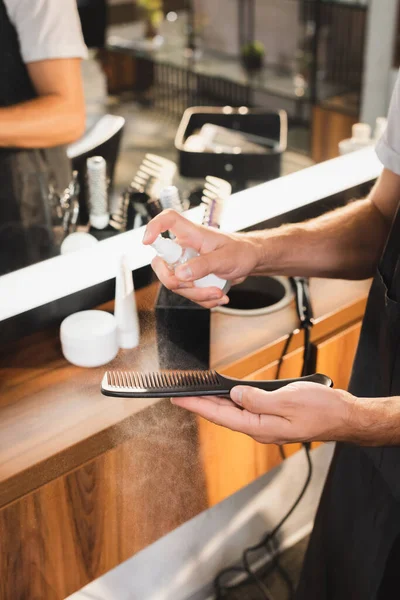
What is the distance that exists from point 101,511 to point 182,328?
0.34m

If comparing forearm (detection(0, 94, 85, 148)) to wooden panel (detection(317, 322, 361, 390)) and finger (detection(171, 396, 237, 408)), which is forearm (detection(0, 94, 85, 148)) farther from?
finger (detection(171, 396, 237, 408))

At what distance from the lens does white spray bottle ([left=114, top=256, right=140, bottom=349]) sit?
3.80 feet

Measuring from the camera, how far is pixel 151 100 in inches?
185

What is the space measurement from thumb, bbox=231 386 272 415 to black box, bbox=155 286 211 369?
0.83 feet

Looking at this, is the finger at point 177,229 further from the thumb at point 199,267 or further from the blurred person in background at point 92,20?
the blurred person in background at point 92,20

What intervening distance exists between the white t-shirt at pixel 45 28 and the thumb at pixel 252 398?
3.58ft

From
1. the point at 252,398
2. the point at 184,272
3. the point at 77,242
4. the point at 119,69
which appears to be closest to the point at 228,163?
the point at 77,242

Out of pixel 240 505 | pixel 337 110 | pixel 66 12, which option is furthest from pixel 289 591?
pixel 337 110

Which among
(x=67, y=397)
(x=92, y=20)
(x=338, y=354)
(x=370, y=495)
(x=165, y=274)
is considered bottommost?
(x=370, y=495)

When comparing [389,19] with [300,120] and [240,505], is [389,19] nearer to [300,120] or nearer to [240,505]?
[300,120]

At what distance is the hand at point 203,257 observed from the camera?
1019 millimetres

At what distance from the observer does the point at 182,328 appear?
3.88ft

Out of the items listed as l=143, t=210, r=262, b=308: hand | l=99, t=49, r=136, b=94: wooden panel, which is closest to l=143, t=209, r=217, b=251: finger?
l=143, t=210, r=262, b=308: hand

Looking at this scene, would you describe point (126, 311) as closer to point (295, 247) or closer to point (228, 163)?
point (295, 247)
